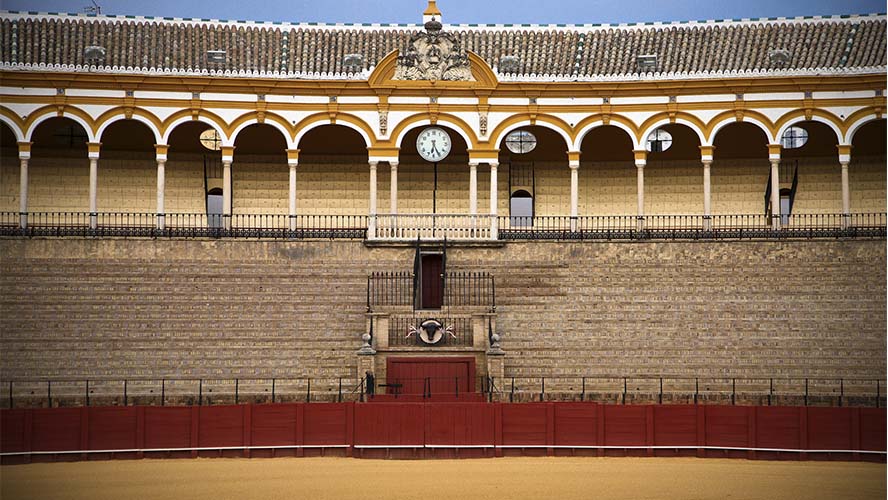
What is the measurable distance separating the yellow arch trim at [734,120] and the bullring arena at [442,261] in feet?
0.29

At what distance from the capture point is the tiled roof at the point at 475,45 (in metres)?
40.5

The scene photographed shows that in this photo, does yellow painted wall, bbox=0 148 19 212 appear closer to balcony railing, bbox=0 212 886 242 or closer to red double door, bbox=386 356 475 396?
balcony railing, bbox=0 212 886 242

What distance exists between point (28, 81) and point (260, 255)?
938cm

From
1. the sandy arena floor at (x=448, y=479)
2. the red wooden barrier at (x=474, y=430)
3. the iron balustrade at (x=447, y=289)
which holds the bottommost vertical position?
the sandy arena floor at (x=448, y=479)

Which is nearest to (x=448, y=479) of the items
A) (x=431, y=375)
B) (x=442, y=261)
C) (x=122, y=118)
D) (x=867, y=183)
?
(x=431, y=375)

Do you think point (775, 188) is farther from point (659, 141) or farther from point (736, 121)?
point (659, 141)

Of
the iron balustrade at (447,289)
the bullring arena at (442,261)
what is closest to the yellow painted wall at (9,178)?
the bullring arena at (442,261)

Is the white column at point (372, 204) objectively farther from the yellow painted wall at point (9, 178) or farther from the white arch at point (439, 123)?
the yellow painted wall at point (9, 178)

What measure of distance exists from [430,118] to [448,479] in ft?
56.5

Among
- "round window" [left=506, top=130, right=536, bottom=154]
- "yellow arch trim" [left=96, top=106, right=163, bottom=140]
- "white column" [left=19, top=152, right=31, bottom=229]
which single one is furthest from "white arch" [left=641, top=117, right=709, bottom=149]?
"white column" [left=19, top=152, right=31, bottom=229]

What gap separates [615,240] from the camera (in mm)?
37469

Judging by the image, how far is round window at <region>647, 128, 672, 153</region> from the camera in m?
43.1

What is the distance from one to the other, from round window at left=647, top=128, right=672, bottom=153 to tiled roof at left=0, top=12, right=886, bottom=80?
273 cm

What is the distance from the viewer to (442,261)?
1475 inches
